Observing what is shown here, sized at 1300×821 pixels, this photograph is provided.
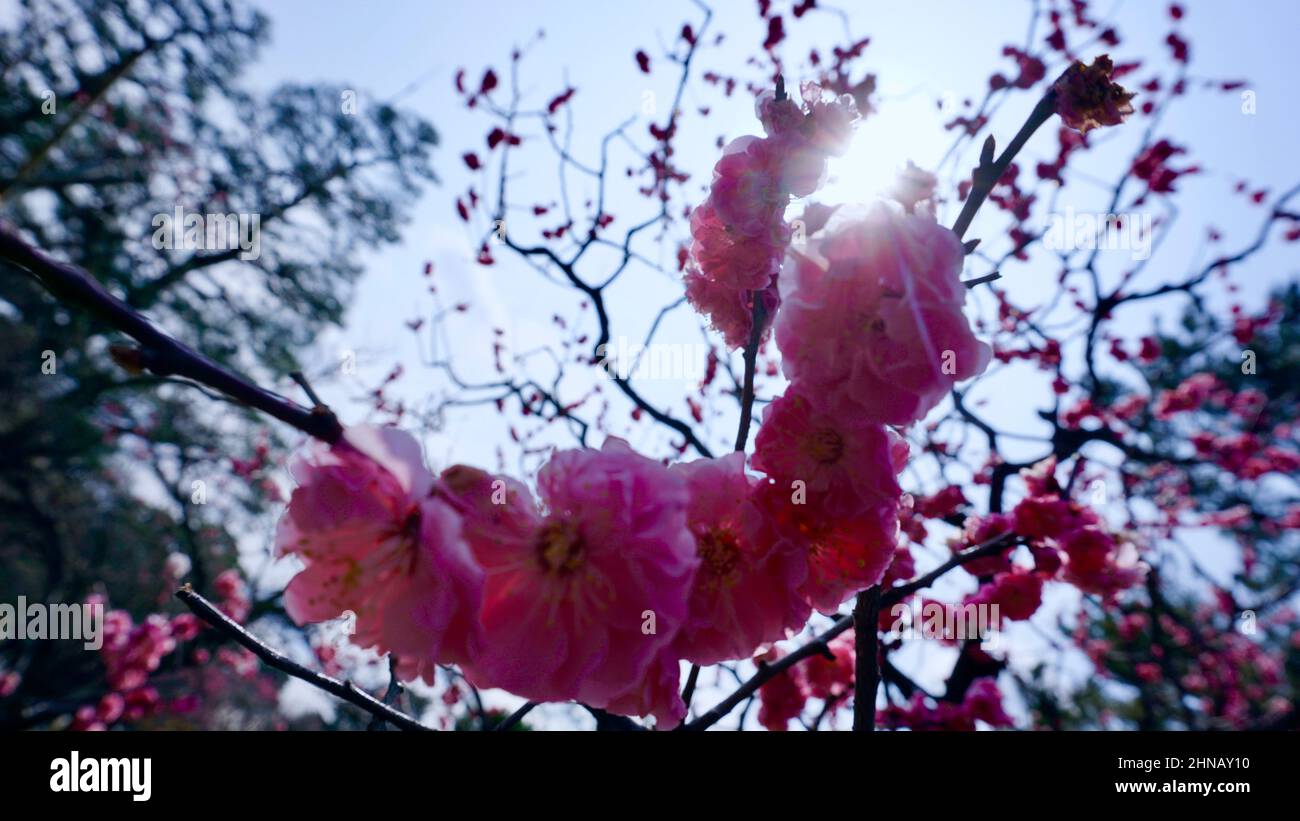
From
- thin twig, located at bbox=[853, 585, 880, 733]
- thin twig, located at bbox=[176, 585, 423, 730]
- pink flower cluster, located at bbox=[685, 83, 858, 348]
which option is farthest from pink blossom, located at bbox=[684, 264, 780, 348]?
thin twig, located at bbox=[176, 585, 423, 730]

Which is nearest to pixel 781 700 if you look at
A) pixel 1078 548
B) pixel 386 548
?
pixel 1078 548

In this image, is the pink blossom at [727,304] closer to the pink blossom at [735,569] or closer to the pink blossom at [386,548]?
the pink blossom at [735,569]

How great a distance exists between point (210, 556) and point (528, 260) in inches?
447

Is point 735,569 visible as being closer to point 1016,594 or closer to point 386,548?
point 386,548

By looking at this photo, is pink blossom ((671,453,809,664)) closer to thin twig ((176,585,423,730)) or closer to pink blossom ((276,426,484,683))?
pink blossom ((276,426,484,683))

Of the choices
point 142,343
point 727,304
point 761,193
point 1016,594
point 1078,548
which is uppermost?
point 761,193

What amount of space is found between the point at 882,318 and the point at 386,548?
76 cm

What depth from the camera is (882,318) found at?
0.92 metres

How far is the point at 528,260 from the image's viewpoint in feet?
12.5

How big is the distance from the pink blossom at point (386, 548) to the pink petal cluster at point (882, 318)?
571mm

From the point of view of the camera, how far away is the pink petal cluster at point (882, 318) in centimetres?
89

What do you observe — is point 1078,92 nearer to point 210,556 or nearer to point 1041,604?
point 1041,604

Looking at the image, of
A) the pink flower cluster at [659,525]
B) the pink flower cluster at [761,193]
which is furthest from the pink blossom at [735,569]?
Result: the pink flower cluster at [761,193]
